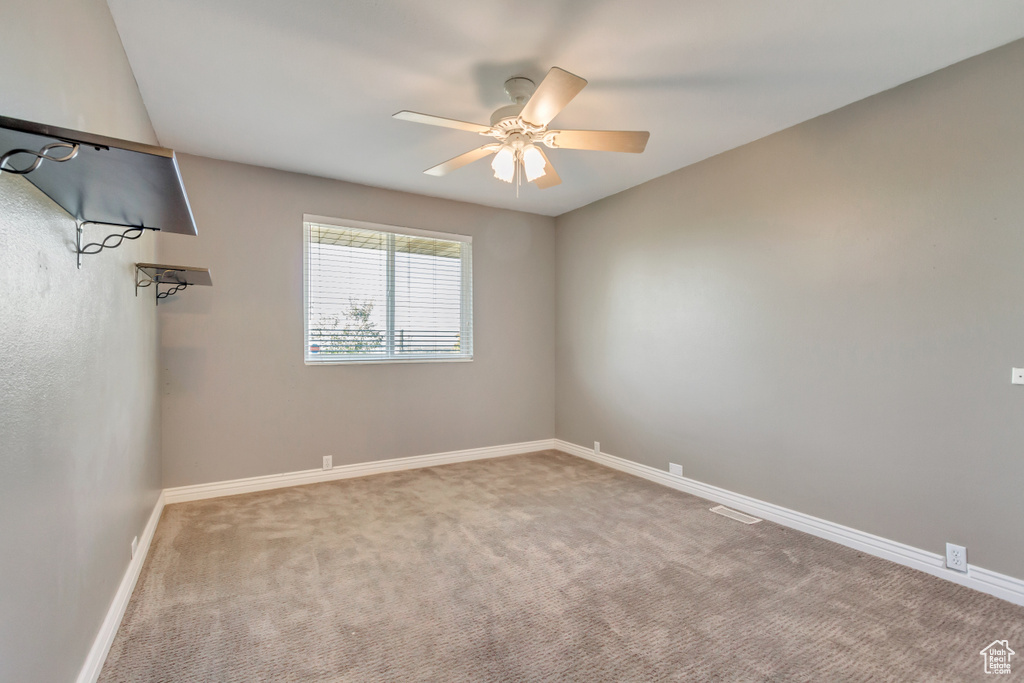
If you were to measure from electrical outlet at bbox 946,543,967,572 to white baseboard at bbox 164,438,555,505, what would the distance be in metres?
3.45

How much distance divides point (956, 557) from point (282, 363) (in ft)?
15.0

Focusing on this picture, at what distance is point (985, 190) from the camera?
235cm

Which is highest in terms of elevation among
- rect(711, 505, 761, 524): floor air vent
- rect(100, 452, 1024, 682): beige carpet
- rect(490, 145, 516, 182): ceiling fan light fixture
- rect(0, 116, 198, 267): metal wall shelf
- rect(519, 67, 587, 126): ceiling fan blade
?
rect(519, 67, 587, 126): ceiling fan blade

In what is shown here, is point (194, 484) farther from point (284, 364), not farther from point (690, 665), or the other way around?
point (690, 665)

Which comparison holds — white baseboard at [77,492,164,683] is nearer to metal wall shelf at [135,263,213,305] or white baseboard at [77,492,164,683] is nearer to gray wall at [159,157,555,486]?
gray wall at [159,157,555,486]

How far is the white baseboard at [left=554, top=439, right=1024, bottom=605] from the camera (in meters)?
2.30

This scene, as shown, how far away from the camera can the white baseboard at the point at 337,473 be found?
3.64 m

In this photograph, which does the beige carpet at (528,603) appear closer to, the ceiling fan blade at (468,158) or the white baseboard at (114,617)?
the white baseboard at (114,617)

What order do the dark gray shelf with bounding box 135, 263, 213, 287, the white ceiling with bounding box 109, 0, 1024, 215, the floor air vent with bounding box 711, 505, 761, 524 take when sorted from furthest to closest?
the floor air vent with bounding box 711, 505, 761, 524 → the dark gray shelf with bounding box 135, 263, 213, 287 → the white ceiling with bounding box 109, 0, 1024, 215

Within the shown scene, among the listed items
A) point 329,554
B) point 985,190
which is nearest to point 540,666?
point 329,554

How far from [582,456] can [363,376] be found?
2.37m

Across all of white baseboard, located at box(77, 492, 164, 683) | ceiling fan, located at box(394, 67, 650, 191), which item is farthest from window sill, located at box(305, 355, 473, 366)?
ceiling fan, located at box(394, 67, 650, 191)

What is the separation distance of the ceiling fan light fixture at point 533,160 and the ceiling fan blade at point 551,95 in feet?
0.71

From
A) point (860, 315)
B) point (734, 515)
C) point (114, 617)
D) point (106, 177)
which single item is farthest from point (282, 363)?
point (860, 315)
